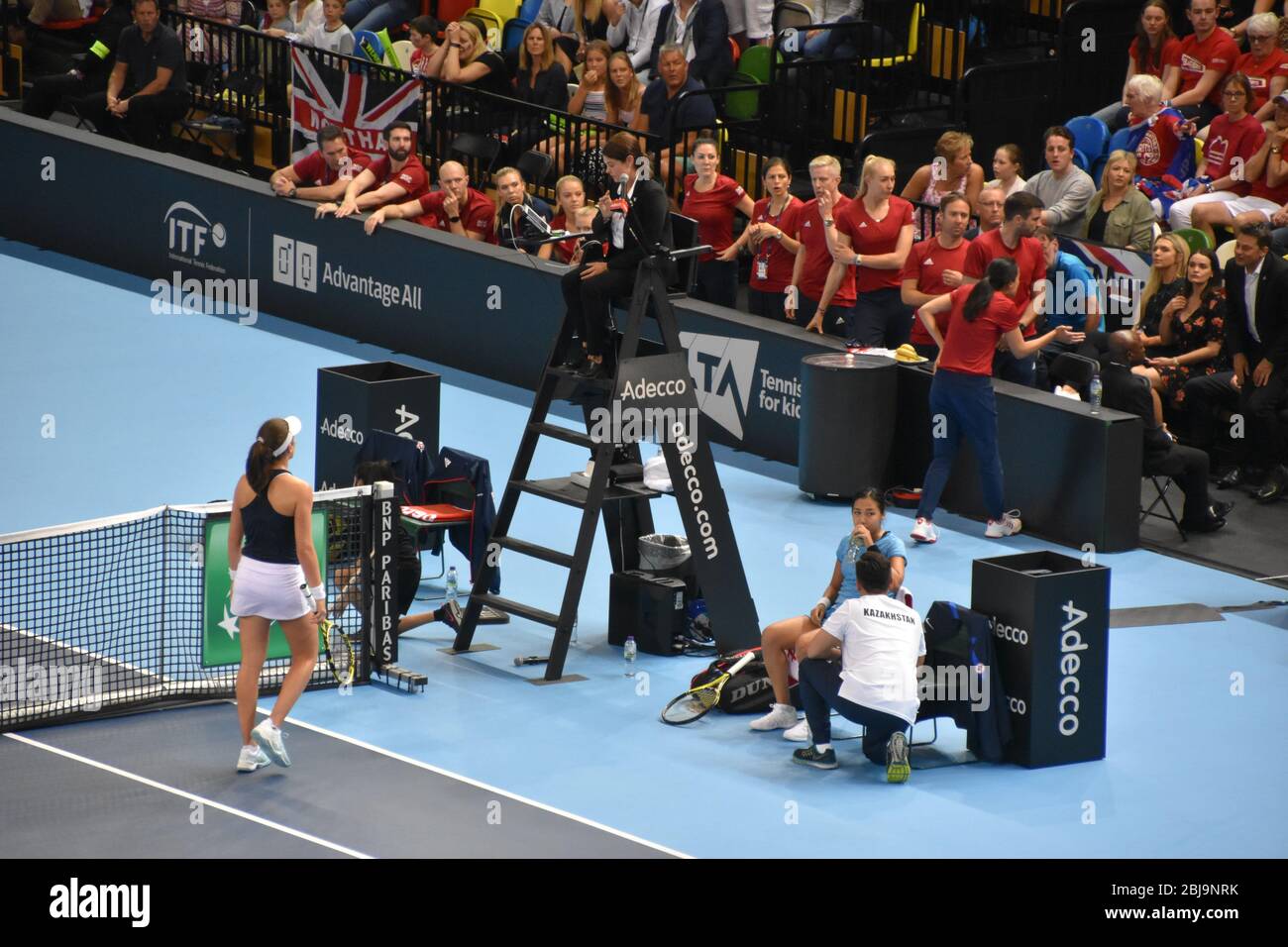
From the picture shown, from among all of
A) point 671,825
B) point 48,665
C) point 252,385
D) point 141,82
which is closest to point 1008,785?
point 671,825

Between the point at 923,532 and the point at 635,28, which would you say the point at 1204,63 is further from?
the point at 923,532

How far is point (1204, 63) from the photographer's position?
1720 cm

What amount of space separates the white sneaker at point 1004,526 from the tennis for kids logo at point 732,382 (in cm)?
216

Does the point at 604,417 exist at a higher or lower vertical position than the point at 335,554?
higher

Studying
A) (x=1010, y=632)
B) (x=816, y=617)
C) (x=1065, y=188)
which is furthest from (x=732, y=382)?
(x=1010, y=632)

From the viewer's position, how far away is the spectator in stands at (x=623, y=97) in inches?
741

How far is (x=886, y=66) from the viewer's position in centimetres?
1941

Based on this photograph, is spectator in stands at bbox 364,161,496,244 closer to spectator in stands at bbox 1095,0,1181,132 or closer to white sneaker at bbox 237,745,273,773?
spectator in stands at bbox 1095,0,1181,132

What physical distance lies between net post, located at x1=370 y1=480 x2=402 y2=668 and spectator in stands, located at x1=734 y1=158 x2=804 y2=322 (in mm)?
5541

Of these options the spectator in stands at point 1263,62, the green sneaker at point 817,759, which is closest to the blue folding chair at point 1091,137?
the spectator in stands at point 1263,62

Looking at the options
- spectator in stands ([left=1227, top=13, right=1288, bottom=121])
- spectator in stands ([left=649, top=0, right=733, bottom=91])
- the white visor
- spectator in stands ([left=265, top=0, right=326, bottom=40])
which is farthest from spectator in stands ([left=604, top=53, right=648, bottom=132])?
the white visor

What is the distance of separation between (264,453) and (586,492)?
7.88 ft
